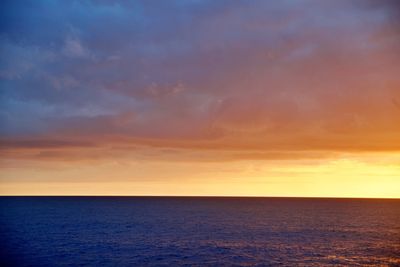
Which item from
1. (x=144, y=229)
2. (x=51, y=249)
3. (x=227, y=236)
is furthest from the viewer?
(x=144, y=229)

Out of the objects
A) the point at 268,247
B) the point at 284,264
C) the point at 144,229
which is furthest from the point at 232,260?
the point at 144,229

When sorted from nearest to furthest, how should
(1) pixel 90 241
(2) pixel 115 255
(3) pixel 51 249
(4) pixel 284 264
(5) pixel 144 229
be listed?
(4) pixel 284 264 → (2) pixel 115 255 → (3) pixel 51 249 → (1) pixel 90 241 → (5) pixel 144 229

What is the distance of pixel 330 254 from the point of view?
81.3 meters

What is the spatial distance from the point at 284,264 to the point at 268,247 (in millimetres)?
A: 19605

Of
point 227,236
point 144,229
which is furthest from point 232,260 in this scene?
point 144,229

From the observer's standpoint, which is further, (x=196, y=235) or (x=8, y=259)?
(x=196, y=235)

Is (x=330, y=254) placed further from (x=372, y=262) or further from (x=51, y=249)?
(x=51, y=249)

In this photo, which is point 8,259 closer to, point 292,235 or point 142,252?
point 142,252

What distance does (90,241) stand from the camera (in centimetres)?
9844

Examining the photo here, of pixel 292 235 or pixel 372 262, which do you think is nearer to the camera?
pixel 372 262

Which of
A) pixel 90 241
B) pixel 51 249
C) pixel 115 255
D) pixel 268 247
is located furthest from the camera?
pixel 90 241

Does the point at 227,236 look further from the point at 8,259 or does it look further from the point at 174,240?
the point at 8,259

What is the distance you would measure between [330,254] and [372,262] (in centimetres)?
975

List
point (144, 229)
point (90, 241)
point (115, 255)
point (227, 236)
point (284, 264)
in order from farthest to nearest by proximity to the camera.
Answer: point (144, 229), point (227, 236), point (90, 241), point (115, 255), point (284, 264)
